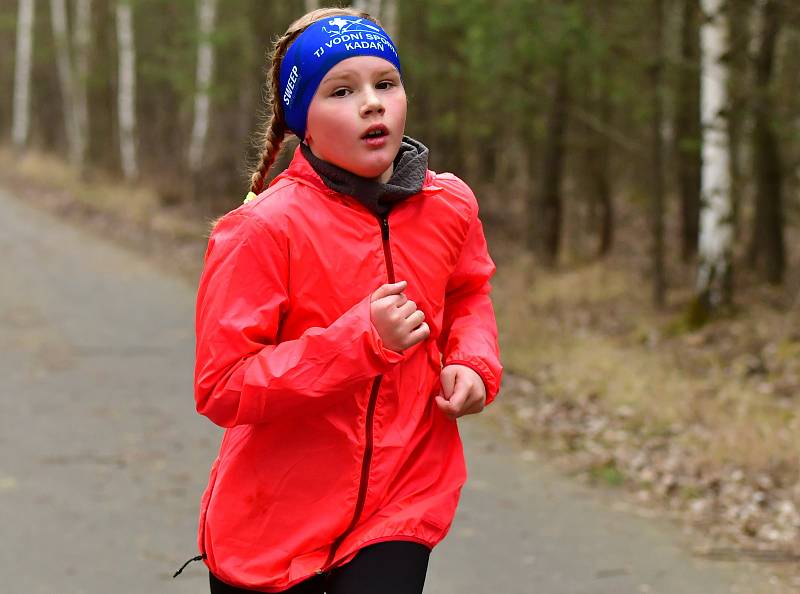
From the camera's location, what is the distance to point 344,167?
2.62 m

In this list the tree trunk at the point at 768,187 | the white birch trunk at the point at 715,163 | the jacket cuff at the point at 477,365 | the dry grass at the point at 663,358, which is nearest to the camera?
the jacket cuff at the point at 477,365

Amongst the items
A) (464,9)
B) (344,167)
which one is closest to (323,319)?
(344,167)

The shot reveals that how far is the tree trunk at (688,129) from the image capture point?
15.6 meters

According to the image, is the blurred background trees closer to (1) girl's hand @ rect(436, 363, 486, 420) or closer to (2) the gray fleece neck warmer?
(2) the gray fleece neck warmer

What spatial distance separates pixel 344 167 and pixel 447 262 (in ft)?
1.13

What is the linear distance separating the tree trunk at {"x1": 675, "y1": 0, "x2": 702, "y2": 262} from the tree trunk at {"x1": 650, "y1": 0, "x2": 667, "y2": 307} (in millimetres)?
537

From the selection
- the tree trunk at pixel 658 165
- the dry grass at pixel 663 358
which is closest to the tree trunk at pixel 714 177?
the dry grass at pixel 663 358

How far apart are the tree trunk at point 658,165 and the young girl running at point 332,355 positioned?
1131 centimetres

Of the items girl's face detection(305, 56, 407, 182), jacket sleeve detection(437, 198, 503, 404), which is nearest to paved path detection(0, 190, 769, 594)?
jacket sleeve detection(437, 198, 503, 404)

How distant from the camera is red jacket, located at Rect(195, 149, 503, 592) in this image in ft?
8.18

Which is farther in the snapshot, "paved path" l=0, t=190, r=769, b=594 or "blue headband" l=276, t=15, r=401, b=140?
"paved path" l=0, t=190, r=769, b=594

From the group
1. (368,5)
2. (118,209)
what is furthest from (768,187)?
(118,209)

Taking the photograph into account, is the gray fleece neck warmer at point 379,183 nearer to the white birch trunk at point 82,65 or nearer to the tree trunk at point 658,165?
the tree trunk at point 658,165

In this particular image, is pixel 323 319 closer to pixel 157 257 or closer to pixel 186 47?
pixel 157 257
